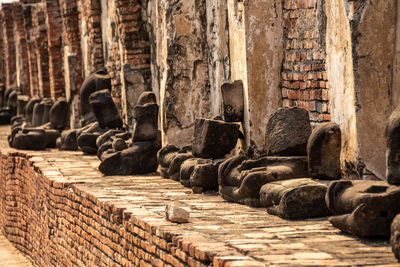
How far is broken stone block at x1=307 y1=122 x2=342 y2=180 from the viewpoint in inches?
204

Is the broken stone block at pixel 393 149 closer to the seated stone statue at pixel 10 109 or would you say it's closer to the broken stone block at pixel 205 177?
the broken stone block at pixel 205 177

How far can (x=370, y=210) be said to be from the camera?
4.05 meters

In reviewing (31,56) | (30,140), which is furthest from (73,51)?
(31,56)

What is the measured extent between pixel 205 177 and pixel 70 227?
4.85ft

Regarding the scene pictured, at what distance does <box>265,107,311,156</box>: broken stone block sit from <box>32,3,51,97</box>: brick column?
12737 millimetres

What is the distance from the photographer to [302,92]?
645 centimetres

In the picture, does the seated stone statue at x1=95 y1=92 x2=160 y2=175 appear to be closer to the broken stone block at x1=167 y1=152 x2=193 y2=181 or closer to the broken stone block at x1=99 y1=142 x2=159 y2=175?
the broken stone block at x1=99 y1=142 x2=159 y2=175

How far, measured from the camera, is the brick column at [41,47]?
17797mm

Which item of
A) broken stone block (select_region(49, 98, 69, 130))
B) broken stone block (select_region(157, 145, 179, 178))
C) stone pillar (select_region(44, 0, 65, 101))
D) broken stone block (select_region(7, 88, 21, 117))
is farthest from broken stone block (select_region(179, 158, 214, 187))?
broken stone block (select_region(7, 88, 21, 117))

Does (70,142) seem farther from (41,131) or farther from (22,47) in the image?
(22,47)

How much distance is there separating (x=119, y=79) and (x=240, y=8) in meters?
4.93

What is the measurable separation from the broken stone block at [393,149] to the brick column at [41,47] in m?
14.4

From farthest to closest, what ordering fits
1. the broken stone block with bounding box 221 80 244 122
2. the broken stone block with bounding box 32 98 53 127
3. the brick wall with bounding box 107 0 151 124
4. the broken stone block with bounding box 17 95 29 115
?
the broken stone block with bounding box 17 95 29 115 → the broken stone block with bounding box 32 98 53 127 → the brick wall with bounding box 107 0 151 124 → the broken stone block with bounding box 221 80 244 122

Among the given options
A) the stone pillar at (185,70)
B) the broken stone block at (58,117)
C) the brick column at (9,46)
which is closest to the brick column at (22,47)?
the brick column at (9,46)
